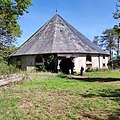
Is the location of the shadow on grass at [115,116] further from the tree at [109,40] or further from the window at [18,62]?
the tree at [109,40]

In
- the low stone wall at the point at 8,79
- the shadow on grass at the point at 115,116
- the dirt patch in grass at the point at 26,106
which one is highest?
the low stone wall at the point at 8,79

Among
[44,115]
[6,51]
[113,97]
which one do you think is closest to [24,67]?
[6,51]

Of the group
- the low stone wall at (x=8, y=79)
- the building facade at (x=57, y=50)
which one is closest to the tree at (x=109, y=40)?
the building facade at (x=57, y=50)

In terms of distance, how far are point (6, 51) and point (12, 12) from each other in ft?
46.6

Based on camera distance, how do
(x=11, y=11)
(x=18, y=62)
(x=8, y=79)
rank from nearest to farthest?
(x=8, y=79), (x=11, y=11), (x=18, y=62)

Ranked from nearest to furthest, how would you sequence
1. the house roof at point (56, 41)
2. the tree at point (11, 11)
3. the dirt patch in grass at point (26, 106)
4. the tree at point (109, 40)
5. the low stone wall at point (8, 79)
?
the dirt patch in grass at point (26, 106)
the low stone wall at point (8, 79)
the tree at point (11, 11)
the house roof at point (56, 41)
the tree at point (109, 40)

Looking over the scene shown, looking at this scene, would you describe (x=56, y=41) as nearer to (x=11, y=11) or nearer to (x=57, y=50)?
(x=57, y=50)

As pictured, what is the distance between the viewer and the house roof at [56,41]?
107ft

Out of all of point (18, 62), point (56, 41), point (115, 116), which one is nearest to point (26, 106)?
point (115, 116)

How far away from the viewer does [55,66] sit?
3241 cm

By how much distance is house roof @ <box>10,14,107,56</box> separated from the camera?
32.6 meters

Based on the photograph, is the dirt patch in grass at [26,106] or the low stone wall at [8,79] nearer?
the dirt patch in grass at [26,106]

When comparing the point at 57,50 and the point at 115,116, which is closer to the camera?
the point at 115,116

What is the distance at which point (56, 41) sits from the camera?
110 ft
